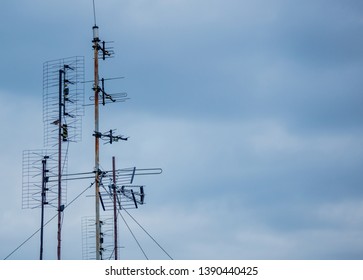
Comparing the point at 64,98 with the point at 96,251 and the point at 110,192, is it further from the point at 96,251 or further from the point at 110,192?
the point at 96,251
